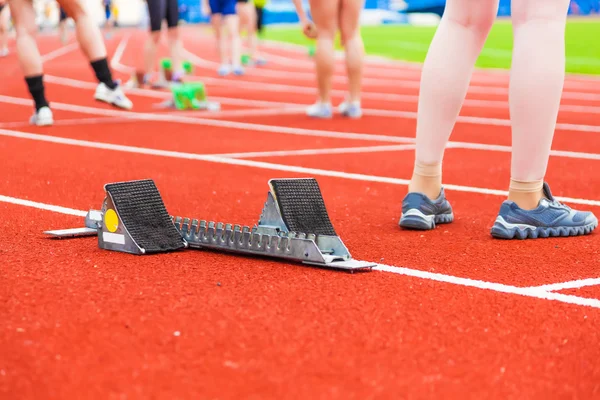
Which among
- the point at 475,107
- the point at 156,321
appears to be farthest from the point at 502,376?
the point at 475,107

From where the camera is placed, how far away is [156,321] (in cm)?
231

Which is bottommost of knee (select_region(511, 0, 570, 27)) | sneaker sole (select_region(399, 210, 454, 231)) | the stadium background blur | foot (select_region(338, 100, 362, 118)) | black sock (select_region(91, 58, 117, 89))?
the stadium background blur

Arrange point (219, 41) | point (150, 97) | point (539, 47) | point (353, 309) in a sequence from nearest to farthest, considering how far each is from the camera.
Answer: point (353, 309) < point (539, 47) < point (150, 97) < point (219, 41)

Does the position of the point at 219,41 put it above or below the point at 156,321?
below

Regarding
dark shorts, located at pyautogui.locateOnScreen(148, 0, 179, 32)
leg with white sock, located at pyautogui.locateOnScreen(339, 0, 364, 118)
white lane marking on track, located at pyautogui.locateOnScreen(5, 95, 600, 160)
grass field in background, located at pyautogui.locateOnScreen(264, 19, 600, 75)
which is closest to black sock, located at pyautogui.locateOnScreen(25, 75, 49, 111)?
white lane marking on track, located at pyautogui.locateOnScreen(5, 95, 600, 160)

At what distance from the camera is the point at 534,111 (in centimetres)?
342

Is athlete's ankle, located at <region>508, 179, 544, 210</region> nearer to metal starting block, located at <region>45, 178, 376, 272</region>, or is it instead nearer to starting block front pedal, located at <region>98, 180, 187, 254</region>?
metal starting block, located at <region>45, 178, 376, 272</region>

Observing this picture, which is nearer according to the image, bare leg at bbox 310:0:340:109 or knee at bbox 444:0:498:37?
knee at bbox 444:0:498:37

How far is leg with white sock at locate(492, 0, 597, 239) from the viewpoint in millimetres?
3400

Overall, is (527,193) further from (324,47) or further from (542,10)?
(324,47)

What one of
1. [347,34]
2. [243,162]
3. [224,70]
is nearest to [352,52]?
[347,34]

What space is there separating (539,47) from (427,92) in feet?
1.56

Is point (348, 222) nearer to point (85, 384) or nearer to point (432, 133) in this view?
point (432, 133)

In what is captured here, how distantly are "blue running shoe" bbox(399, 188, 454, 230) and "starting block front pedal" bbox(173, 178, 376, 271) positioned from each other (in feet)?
1.79
